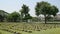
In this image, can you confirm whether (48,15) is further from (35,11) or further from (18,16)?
(18,16)

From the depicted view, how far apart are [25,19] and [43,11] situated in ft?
34.3

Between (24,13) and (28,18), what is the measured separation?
2.67 m

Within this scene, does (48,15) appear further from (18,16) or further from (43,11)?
(18,16)

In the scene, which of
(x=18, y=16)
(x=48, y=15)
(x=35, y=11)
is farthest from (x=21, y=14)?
(x=48, y=15)

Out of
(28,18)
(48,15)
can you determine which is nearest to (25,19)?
(28,18)

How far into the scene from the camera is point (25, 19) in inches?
2050

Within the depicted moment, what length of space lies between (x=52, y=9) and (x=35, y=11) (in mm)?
9893

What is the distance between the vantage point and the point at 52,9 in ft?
141

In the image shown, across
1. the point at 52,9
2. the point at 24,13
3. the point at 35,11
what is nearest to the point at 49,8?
the point at 52,9

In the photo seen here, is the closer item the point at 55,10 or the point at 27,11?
the point at 55,10

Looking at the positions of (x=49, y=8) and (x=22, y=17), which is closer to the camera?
(x=49, y=8)

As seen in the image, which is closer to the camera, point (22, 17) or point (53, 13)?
point (53, 13)

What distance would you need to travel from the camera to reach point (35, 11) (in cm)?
5206

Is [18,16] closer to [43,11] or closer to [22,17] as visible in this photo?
[22,17]
